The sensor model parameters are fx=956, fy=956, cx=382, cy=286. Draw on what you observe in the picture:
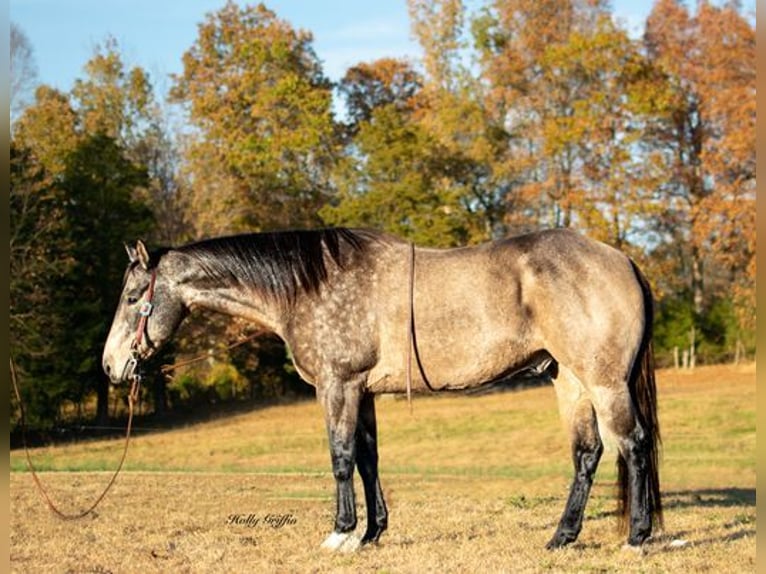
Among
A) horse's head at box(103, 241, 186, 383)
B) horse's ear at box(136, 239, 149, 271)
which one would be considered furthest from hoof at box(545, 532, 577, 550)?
horse's ear at box(136, 239, 149, 271)

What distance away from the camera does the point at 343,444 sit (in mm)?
7719

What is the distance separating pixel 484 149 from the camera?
38.2m

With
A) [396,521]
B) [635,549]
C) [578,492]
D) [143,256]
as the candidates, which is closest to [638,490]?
[635,549]

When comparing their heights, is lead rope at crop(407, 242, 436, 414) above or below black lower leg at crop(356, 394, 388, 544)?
above

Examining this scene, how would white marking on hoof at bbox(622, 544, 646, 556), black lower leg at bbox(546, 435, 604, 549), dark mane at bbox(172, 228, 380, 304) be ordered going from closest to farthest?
white marking on hoof at bbox(622, 544, 646, 556) < black lower leg at bbox(546, 435, 604, 549) < dark mane at bbox(172, 228, 380, 304)

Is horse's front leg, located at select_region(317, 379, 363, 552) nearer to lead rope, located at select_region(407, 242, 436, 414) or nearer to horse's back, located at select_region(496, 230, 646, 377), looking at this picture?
lead rope, located at select_region(407, 242, 436, 414)

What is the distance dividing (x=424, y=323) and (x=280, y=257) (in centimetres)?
137

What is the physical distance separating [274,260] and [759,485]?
16.3 feet

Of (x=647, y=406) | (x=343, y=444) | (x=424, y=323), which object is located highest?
(x=424, y=323)

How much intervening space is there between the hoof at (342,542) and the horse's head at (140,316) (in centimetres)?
213

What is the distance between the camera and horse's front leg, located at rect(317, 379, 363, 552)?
25.1 ft

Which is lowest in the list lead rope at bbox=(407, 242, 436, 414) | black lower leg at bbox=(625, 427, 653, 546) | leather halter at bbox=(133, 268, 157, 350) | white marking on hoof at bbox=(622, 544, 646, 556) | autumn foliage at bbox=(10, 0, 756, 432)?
white marking on hoof at bbox=(622, 544, 646, 556)

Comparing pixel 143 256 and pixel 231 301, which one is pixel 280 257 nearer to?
pixel 231 301

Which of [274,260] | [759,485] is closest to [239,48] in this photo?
[274,260]
